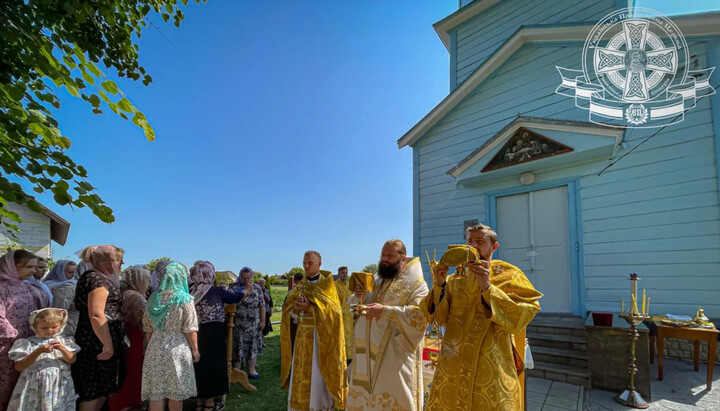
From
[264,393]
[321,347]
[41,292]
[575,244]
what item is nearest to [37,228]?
[41,292]

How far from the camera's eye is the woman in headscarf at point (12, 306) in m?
3.48

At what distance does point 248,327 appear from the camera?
22.1 feet

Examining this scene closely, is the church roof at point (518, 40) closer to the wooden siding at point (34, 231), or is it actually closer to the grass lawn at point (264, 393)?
the grass lawn at point (264, 393)

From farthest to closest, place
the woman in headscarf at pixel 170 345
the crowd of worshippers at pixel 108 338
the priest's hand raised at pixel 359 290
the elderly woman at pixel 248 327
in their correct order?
the elderly woman at pixel 248 327 < the woman in headscarf at pixel 170 345 < the priest's hand raised at pixel 359 290 < the crowd of worshippers at pixel 108 338

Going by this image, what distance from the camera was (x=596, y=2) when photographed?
27.5 ft

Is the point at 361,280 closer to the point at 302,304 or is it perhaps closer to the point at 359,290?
the point at 359,290

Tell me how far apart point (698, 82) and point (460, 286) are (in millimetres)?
6732

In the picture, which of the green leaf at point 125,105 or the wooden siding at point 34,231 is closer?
the green leaf at point 125,105

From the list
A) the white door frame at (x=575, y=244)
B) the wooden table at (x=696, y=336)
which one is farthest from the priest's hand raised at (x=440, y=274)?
the white door frame at (x=575, y=244)

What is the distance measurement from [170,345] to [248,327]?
2.73 m

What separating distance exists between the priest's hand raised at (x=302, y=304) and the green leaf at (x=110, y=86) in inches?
108

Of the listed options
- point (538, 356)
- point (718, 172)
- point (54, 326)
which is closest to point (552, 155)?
point (718, 172)

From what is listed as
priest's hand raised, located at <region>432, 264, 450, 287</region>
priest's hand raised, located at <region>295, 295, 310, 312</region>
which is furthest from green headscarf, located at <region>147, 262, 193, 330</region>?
priest's hand raised, located at <region>432, 264, 450, 287</region>

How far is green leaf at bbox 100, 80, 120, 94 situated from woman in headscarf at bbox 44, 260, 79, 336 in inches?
122
